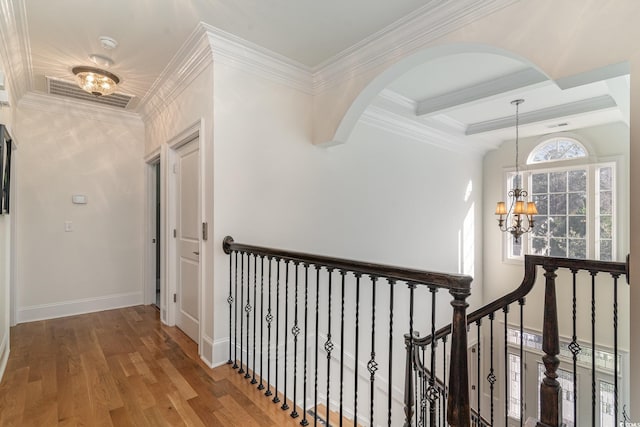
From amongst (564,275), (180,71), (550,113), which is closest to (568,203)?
(564,275)

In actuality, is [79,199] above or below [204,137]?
below

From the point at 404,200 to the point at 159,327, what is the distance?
347cm

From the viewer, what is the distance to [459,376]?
124 centimetres

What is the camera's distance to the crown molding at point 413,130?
13.3 ft

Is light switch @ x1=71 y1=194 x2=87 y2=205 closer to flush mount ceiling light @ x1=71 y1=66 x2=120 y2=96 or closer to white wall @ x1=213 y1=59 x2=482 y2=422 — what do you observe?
flush mount ceiling light @ x1=71 y1=66 x2=120 y2=96

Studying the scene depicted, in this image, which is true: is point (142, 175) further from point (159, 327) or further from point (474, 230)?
point (474, 230)

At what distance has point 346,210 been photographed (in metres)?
3.68

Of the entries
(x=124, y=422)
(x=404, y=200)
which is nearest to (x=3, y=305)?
(x=124, y=422)

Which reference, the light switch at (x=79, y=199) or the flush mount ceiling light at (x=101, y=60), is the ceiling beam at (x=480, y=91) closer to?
the flush mount ceiling light at (x=101, y=60)

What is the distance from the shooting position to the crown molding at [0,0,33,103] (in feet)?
6.97

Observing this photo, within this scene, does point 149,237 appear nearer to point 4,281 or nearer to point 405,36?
point 4,281

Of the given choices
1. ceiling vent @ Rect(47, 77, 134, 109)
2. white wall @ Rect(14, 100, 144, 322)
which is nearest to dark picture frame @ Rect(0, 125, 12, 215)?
ceiling vent @ Rect(47, 77, 134, 109)

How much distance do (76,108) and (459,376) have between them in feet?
15.6

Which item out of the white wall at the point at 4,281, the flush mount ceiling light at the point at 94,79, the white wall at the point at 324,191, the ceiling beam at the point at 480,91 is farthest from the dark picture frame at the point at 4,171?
the ceiling beam at the point at 480,91
